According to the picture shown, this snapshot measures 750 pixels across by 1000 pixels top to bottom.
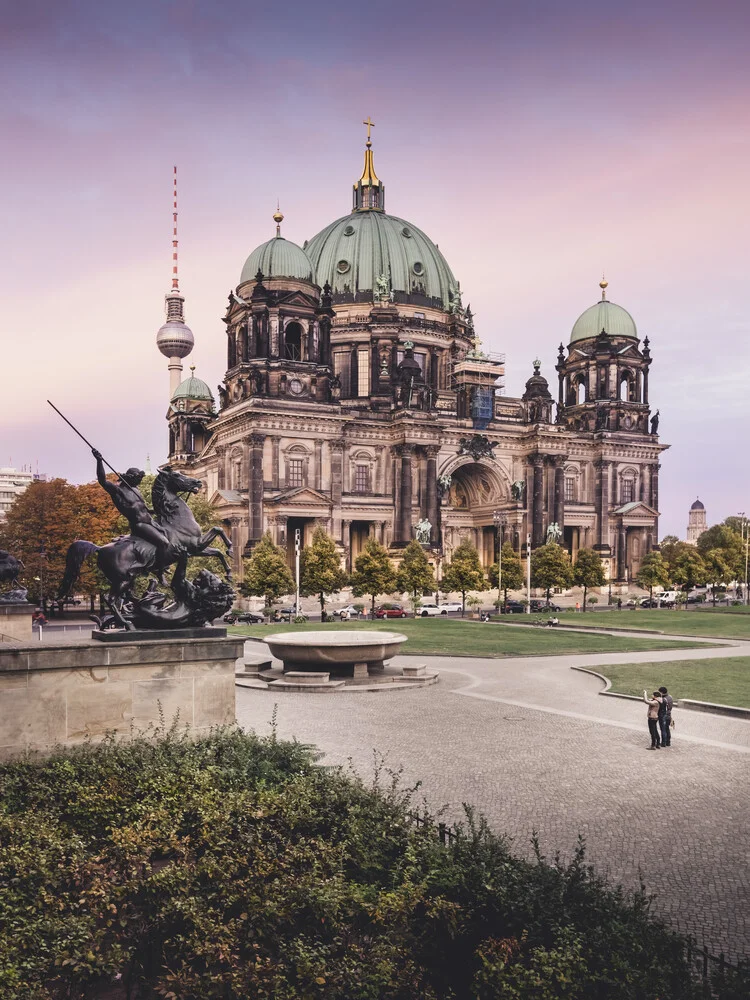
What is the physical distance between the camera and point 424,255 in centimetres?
10675

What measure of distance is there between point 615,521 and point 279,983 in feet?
333

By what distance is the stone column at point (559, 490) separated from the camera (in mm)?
98812

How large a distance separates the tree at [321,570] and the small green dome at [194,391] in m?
46.4

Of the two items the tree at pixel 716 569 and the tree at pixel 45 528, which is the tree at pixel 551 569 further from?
the tree at pixel 45 528

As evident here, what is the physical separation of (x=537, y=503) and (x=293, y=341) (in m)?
34.9

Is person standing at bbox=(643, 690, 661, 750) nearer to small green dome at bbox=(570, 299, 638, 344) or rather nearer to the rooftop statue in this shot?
the rooftop statue

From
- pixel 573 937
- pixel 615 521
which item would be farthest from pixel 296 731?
pixel 615 521

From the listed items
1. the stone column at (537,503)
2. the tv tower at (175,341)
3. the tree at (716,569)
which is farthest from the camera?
the tv tower at (175,341)

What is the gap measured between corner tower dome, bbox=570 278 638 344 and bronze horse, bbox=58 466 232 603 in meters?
98.2

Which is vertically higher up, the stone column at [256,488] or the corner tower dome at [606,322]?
the corner tower dome at [606,322]

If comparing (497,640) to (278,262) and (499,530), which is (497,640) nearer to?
(499,530)

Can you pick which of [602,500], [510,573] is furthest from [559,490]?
[510,573]

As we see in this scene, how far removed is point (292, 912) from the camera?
8625 mm

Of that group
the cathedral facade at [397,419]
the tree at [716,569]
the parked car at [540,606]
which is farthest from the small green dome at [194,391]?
the tree at [716,569]
